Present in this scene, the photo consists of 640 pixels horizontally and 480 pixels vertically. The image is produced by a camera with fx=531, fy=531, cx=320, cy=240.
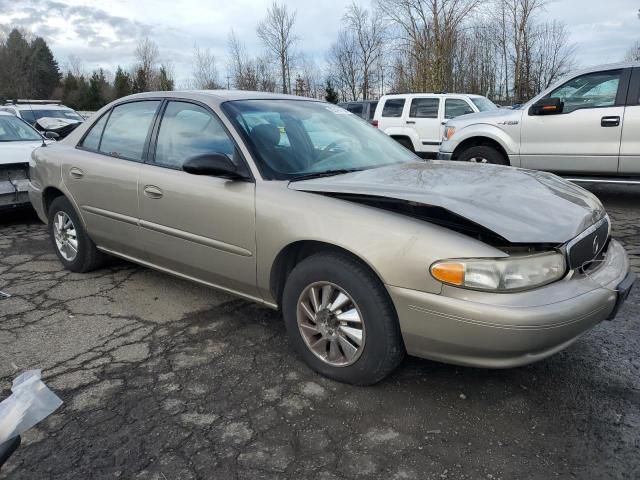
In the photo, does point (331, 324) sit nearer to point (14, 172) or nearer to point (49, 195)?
point (49, 195)

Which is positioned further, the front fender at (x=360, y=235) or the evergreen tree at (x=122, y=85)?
the evergreen tree at (x=122, y=85)

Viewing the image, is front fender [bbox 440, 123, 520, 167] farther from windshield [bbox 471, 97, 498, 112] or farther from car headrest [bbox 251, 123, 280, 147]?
car headrest [bbox 251, 123, 280, 147]

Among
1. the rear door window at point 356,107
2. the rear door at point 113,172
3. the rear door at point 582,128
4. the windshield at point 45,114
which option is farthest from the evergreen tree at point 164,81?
the rear door at point 113,172

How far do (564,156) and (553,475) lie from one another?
5.87 metres

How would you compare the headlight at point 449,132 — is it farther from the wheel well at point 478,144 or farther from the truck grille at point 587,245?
the truck grille at point 587,245

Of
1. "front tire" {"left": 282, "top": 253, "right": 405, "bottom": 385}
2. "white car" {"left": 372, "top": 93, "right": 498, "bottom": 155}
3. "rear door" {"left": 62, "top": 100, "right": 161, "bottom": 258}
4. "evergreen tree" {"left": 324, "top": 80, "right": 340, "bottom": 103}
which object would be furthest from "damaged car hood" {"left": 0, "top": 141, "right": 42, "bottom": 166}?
"evergreen tree" {"left": 324, "top": 80, "right": 340, "bottom": 103}

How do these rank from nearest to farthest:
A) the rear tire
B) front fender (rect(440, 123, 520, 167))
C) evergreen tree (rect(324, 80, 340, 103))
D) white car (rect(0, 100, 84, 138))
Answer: the rear tire
front fender (rect(440, 123, 520, 167))
white car (rect(0, 100, 84, 138))
evergreen tree (rect(324, 80, 340, 103))

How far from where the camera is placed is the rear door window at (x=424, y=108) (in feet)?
40.7

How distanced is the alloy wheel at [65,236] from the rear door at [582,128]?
19.2 ft

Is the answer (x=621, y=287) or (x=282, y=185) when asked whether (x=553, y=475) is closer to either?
(x=621, y=287)

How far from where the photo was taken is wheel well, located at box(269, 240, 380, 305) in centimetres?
287

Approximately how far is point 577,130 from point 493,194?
4996 millimetres

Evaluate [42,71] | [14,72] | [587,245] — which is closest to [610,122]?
[587,245]

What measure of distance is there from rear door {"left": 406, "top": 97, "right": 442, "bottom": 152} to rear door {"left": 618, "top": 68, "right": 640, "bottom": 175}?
A: 18.9 ft
